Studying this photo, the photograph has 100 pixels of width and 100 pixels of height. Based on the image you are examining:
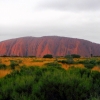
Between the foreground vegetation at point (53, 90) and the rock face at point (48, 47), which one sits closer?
the foreground vegetation at point (53, 90)

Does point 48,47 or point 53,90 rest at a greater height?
point 48,47

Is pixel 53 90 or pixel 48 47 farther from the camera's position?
pixel 48 47

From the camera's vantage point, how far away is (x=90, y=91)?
31.1 feet

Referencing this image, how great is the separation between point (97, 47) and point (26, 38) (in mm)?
28323

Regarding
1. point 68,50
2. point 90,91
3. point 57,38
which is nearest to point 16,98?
point 90,91

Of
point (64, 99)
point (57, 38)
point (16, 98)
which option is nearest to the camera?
point (16, 98)

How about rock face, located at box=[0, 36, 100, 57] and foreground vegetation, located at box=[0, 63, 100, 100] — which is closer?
foreground vegetation, located at box=[0, 63, 100, 100]

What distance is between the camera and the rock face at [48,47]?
98000mm

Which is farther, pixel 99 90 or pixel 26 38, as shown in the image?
pixel 26 38

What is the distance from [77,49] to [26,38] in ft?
75.2

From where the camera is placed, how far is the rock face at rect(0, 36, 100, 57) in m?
98.0

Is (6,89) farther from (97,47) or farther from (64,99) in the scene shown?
(97,47)

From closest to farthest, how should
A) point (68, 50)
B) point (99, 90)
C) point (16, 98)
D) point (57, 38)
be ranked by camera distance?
point (16, 98) → point (99, 90) → point (68, 50) → point (57, 38)

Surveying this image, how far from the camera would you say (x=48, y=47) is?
98750 millimetres
